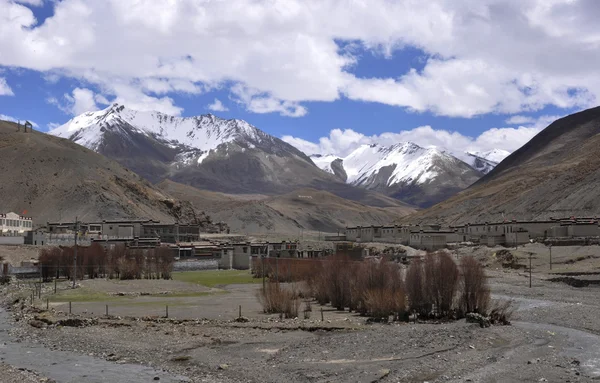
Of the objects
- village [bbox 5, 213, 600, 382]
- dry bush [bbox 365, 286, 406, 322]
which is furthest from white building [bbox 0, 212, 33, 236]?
dry bush [bbox 365, 286, 406, 322]

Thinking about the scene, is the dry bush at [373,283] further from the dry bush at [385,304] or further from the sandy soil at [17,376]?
the sandy soil at [17,376]

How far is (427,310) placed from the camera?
4738 cm

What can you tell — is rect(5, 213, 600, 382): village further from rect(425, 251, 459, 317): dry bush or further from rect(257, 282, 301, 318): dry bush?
rect(425, 251, 459, 317): dry bush

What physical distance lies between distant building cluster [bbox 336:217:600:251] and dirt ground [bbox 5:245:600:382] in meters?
54.5

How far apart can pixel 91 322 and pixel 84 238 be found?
88.6m

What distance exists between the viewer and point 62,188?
176 m

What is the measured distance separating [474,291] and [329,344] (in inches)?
561

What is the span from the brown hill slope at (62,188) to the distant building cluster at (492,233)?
63.8m

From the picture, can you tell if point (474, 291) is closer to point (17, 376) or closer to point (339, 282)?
point (339, 282)

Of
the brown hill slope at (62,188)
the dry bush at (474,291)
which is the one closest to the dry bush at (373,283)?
the dry bush at (474,291)

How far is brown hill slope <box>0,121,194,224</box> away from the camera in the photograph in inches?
6550

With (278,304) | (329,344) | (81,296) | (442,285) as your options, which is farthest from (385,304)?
(81,296)

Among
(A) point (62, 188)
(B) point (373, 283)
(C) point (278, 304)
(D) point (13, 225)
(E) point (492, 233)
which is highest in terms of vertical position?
(A) point (62, 188)

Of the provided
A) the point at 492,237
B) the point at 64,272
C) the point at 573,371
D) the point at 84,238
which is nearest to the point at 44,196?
the point at 84,238
